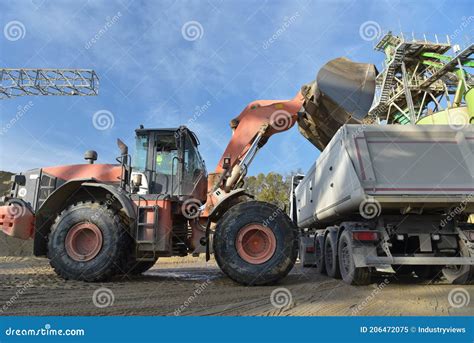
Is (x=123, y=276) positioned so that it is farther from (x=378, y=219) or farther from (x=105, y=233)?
(x=378, y=219)

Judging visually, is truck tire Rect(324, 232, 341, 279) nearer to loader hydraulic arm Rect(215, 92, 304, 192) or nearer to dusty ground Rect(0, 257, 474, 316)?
dusty ground Rect(0, 257, 474, 316)

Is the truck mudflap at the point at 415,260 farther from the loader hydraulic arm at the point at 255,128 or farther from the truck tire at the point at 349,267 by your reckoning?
the loader hydraulic arm at the point at 255,128

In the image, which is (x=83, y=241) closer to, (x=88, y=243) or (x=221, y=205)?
(x=88, y=243)

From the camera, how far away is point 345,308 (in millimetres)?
4094

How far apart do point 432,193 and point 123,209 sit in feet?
16.6

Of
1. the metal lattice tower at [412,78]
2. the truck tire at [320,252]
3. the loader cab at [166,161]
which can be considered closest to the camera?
the loader cab at [166,161]

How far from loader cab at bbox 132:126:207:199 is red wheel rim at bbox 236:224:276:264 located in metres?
1.48

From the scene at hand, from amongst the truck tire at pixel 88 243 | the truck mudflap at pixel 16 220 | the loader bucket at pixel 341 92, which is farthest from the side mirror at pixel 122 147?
the loader bucket at pixel 341 92

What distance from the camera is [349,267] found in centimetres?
584

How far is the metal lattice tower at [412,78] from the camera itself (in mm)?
28672

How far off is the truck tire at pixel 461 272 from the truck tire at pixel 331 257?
1935 millimetres

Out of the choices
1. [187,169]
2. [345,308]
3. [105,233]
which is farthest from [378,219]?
[105,233]

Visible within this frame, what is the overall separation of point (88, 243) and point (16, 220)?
4.59 ft

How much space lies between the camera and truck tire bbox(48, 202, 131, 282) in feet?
18.6
